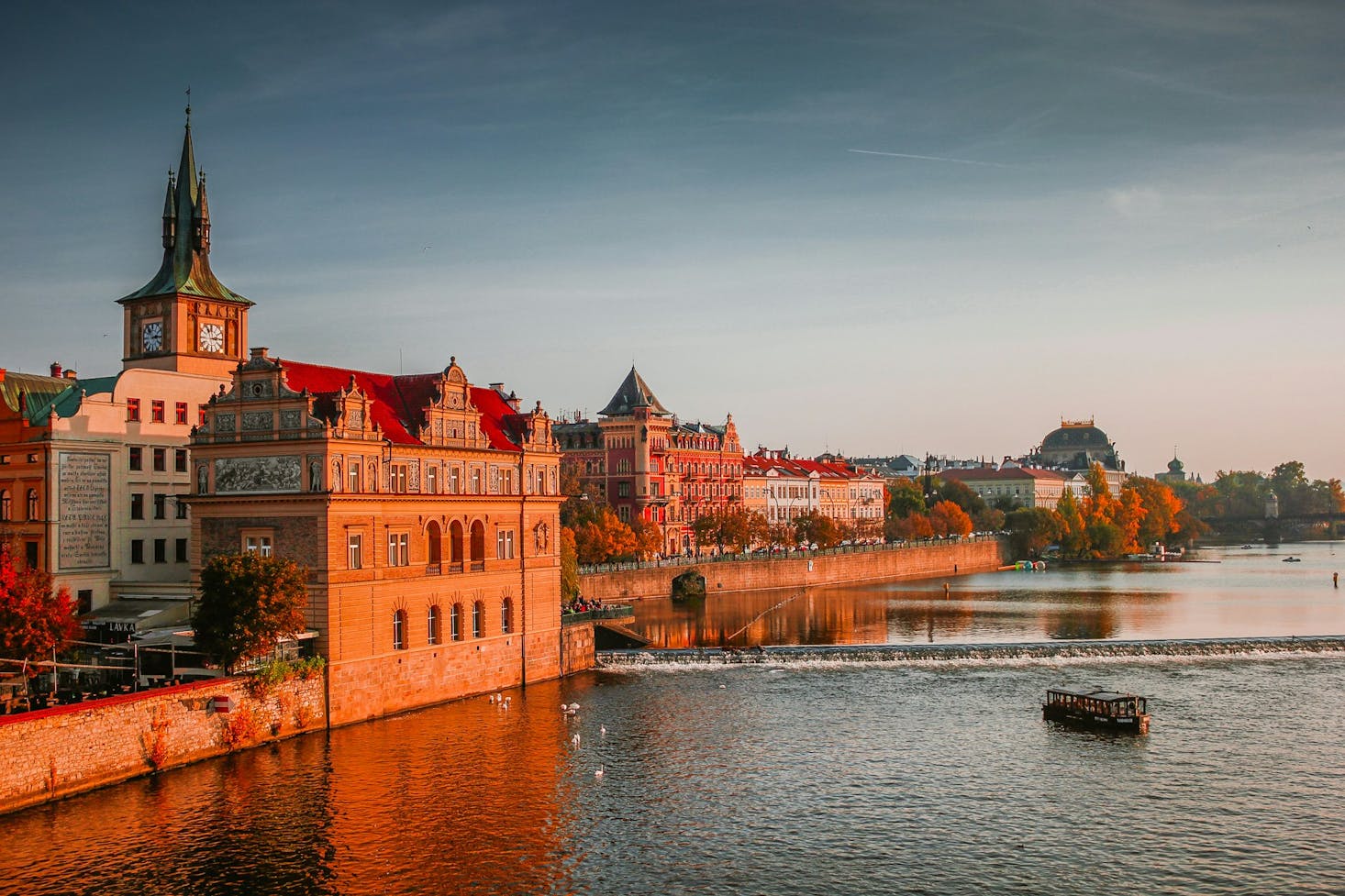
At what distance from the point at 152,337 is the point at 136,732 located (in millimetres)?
31761

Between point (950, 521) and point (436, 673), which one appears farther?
point (950, 521)

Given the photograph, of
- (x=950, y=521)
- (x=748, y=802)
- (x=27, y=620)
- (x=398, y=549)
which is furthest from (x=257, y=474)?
(x=950, y=521)

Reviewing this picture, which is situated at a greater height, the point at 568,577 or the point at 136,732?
the point at 568,577

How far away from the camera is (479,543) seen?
61.4 m

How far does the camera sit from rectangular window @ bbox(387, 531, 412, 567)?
5497cm

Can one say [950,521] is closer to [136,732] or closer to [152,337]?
[152,337]

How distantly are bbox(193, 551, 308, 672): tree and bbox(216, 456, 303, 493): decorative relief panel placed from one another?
14.1 feet

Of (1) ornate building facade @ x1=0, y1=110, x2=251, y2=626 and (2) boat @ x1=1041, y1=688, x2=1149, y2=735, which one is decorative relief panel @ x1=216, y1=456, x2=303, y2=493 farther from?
(2) boat @ x1=1041, y1=688, x2=1149, y2=735

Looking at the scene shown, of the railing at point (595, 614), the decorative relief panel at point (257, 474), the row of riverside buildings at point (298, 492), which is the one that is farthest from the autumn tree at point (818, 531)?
the decorative relief panel at point (257, 474)

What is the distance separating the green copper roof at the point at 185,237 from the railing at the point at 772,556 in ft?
152

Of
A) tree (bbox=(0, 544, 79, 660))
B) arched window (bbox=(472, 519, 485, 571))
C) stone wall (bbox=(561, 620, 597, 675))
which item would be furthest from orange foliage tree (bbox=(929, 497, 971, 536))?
tree (bbox=(0, 544, 79, 660))

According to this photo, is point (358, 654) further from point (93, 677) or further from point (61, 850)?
point (61, 850)

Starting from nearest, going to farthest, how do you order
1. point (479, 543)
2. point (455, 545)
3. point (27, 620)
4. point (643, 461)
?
point (27, 620), point (455, 545), point (479, 543), point (643, 461)

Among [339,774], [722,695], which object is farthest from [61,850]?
[722,695]
